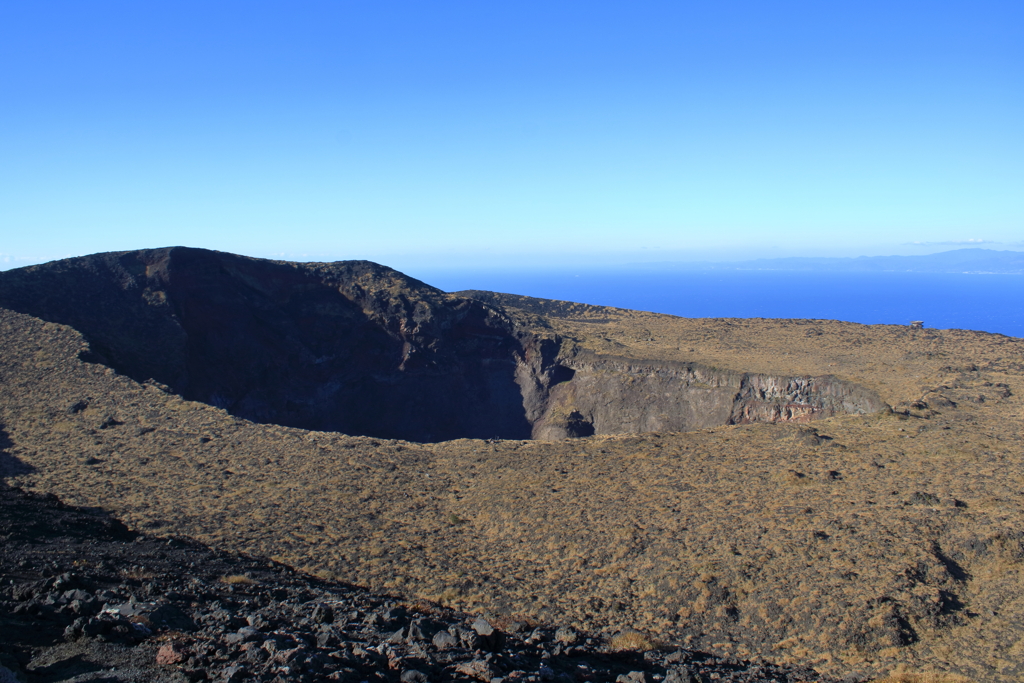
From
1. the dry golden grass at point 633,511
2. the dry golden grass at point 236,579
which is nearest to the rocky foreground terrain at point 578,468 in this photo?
the dry golden grass at point 633,511

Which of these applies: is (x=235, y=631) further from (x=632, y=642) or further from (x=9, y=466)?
(x=9, y=466)

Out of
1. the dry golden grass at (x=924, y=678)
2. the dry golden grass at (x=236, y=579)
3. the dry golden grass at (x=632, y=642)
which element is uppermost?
the dry golden grass at (x=236, y=579)

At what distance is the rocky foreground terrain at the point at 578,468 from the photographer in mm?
9406

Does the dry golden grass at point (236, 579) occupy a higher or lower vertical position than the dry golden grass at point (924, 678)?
higher

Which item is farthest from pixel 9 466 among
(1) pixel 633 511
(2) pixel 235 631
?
(1) pixel 633 511

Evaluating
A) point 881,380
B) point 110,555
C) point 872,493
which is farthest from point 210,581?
point 881,380

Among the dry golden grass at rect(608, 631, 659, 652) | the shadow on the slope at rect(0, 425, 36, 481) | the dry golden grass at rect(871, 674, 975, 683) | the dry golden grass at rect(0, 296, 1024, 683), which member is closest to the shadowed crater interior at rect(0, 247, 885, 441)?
the dry golden grass at rect(0, 296, 1024, 683)

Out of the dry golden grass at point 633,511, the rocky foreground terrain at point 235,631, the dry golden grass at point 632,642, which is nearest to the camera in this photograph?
the rocky foreground terrain at point 235,631

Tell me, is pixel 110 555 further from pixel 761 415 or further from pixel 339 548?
pixel 761 415

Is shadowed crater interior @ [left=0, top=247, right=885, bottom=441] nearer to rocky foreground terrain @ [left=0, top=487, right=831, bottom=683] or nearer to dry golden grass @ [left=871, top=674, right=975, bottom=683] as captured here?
rocky foreground terrain @ [left=0, top=487, right=831, bottom=683]

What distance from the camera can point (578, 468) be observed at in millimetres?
14828

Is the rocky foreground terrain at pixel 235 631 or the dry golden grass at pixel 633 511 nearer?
the rocky foreground terrain at pixel 235 631

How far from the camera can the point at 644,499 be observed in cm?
1277

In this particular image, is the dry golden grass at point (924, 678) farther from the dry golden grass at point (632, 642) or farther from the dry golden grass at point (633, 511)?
the dry golden grass at point (632, 642)
